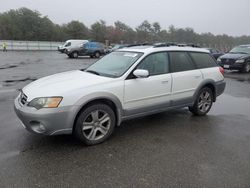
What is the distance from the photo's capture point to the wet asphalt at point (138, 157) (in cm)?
305

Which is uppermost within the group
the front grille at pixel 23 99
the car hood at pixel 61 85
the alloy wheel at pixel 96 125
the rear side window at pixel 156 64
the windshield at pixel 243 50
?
the windshield at pixel 243 50

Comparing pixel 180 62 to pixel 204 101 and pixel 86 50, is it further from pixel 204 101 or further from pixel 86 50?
pixel 86 50

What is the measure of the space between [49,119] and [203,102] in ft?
11.8

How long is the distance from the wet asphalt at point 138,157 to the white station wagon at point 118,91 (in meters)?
0.37

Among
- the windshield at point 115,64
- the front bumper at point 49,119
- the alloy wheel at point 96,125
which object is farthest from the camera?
the windshield at point 115,64

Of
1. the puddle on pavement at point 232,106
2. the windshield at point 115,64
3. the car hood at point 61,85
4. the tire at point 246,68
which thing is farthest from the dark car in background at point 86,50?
the car hood at point 61,85

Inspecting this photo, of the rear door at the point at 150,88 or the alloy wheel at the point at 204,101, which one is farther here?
the alloy wheel at the point at 204,101

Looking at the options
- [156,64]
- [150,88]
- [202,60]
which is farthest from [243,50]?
[150,88]

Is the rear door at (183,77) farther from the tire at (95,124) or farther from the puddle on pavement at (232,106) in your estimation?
the tire at (95,124)

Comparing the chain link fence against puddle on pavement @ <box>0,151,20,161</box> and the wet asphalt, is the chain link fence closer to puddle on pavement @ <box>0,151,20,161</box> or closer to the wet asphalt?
the wet asphalt

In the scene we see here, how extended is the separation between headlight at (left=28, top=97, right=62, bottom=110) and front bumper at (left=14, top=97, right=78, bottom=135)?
0.05 m

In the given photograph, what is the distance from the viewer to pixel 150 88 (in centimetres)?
449

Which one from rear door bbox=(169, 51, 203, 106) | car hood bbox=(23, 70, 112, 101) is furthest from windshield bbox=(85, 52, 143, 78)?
rear door bbox=(169, 51, 203, 106)

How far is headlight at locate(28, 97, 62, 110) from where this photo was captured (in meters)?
3.54
